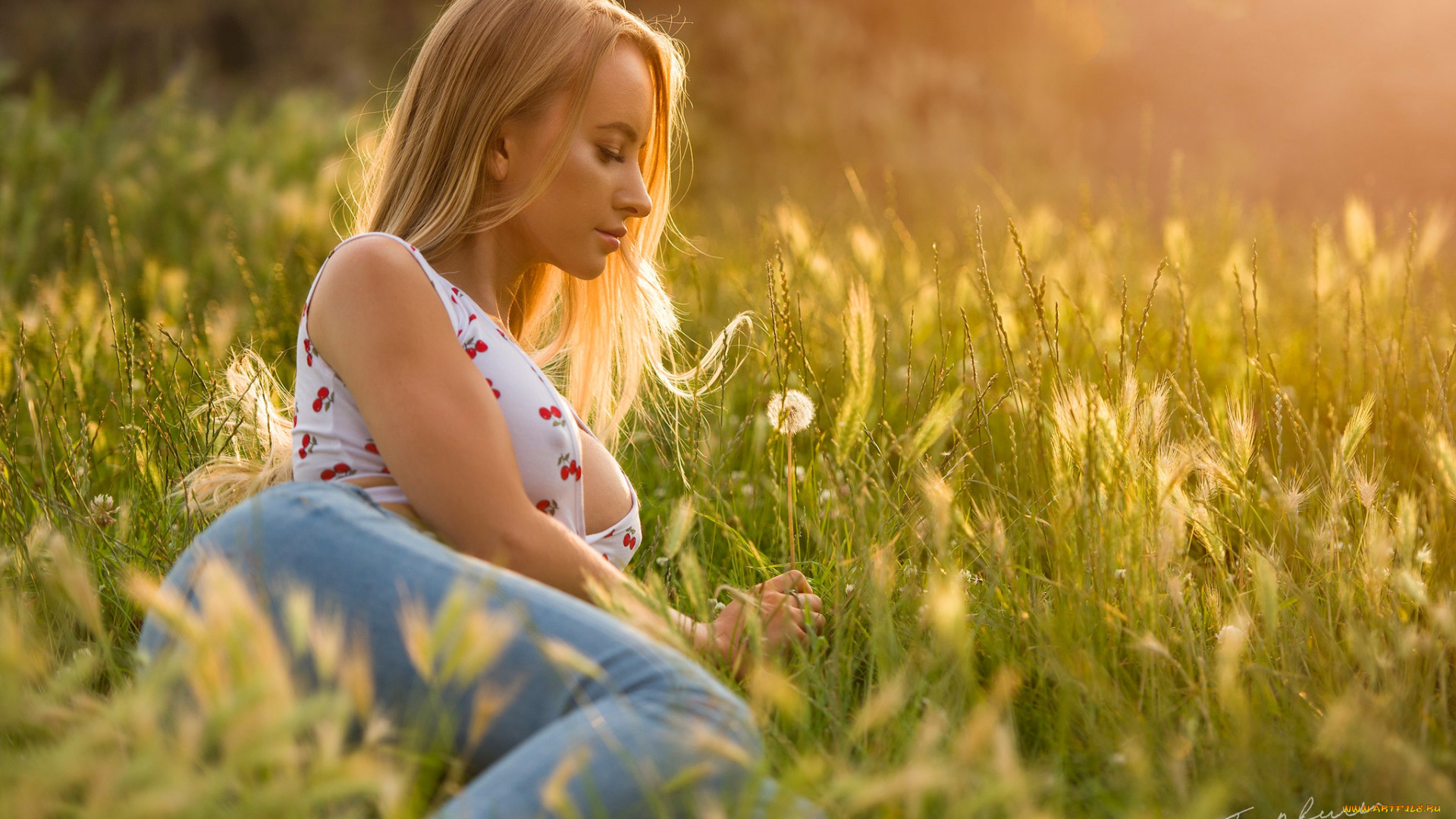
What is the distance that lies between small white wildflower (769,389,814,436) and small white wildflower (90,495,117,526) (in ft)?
3.89

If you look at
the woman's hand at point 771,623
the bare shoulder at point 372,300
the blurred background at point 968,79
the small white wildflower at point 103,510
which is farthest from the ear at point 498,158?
the blurred background at point 968,79

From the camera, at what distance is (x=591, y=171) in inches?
65.4

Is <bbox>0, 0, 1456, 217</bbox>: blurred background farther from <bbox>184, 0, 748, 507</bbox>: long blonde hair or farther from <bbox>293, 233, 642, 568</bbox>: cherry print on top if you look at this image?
<bbox>293, 233, 642, 568</bbox>: cherry print on top

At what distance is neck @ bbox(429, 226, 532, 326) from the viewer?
1.70 metres

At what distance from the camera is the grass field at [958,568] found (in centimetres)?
88

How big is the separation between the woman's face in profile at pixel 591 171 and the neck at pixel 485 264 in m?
0.03

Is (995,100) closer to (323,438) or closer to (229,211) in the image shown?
(229,211)

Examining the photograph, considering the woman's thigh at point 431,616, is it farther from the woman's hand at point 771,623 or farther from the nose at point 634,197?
the nose at point 634,197

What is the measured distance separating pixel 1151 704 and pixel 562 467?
83 centimetres

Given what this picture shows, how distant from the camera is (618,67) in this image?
169 centimetres

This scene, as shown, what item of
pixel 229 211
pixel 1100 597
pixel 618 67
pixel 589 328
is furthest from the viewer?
pixel 229 211

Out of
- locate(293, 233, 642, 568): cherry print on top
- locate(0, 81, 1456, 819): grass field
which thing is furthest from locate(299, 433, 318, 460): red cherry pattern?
locate(0, 81, 1456, 819): grass field

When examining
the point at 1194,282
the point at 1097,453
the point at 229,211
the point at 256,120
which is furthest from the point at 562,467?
the point at 256,120

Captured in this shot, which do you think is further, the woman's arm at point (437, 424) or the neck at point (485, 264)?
the neck at point (485, 264)
